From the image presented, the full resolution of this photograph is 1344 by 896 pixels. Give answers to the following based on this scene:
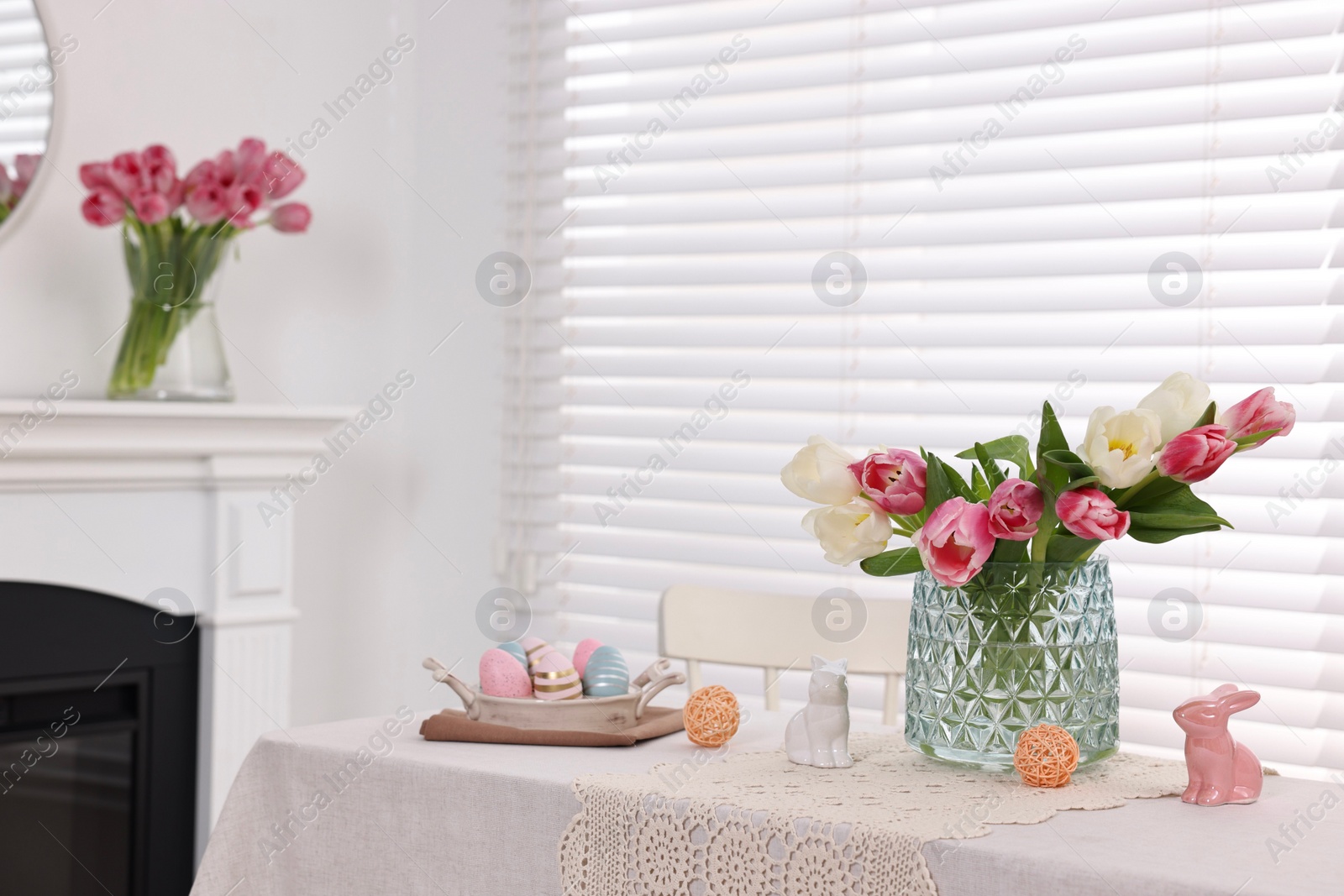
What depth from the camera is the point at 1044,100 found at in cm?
218

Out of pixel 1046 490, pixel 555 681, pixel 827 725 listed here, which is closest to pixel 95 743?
pixel 555 681

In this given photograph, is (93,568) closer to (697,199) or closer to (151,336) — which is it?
(151,336)

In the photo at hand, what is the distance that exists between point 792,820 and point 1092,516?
1.11ft

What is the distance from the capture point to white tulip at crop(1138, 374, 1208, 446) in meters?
0.97

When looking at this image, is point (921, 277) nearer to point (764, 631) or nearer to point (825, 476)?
point (764, 631)

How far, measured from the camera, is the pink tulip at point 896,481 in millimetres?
1023

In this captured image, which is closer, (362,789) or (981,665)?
(981,665)

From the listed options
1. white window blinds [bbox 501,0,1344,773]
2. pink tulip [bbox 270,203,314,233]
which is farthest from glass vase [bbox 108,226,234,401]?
white window blinds [bbox 501,0,1344,773]

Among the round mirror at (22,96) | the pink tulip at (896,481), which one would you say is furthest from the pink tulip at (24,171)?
the pink tulip at (896,481)

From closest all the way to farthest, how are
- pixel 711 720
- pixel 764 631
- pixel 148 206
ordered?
pixel 711 720, pixel 764 631, pixel 148 206

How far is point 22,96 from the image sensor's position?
206 cm

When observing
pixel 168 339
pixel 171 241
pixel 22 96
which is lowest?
pixel 168 339

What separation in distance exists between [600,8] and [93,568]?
161cm

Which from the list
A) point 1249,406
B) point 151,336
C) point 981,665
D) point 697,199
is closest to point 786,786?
point 981,665
